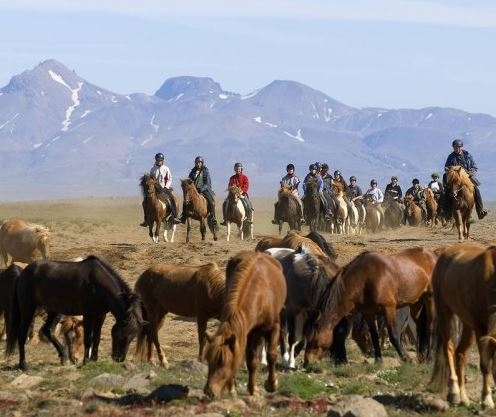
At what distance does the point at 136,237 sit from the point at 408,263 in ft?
110

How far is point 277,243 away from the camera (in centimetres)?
2036

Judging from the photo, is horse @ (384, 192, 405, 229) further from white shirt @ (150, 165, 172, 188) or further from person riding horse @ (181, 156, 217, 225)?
white shirt @ (150, 165, 172, 188)

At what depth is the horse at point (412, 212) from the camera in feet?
160

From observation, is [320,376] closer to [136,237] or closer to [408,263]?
[408,263]

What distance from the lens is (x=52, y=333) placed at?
57.8 ft

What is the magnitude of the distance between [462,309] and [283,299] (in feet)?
6.49

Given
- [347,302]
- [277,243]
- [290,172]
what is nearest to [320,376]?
[347,302]

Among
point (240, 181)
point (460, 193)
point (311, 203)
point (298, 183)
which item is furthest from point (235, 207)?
point (460, 193)

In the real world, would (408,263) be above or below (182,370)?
above

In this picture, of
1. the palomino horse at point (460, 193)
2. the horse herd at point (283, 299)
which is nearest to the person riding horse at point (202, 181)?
the palomino horse at point (460, 193)

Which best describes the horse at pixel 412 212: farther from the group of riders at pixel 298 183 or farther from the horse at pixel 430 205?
the group of riders at pixel 298 183

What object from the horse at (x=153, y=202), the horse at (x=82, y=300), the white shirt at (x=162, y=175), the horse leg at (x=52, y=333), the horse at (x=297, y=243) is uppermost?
the white shirt at (x=162, y=175)

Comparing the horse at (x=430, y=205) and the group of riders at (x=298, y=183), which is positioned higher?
the group of riders at (x=298, y=183)

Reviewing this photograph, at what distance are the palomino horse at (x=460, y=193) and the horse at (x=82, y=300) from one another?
14.1m
